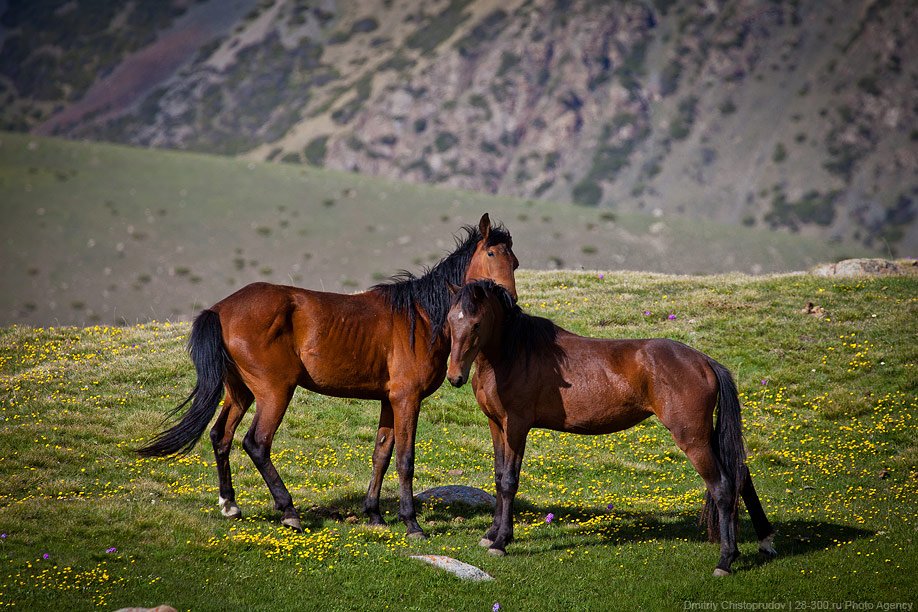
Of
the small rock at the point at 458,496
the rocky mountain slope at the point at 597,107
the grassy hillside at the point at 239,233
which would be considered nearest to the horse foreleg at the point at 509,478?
the small rock at the point at 458,496

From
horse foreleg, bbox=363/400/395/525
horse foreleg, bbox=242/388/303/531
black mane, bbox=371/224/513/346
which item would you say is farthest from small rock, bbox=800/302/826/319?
horse foreleg, bbox=242/388/303/531

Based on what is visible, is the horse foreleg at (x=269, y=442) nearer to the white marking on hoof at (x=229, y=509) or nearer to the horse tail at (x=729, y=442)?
the white marking on hoof at (x=229, y=509)

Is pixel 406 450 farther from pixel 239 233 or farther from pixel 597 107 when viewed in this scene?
pixel 597 107

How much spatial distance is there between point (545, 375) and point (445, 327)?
148 cm

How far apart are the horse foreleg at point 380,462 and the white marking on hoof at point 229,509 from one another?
1.63 meters

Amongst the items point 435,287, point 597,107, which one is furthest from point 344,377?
Result: point 597,107

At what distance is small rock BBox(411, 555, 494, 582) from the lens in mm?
10461

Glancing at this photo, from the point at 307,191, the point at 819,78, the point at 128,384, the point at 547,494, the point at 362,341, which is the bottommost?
the point at 547,494

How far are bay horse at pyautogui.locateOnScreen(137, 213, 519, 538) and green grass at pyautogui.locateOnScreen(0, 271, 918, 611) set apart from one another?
0.83 meters

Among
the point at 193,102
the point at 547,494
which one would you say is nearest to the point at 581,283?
the point at 547,494

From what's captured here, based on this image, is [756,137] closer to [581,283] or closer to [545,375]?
[581,283]

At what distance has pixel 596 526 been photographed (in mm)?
12719

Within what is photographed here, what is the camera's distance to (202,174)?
87.0m

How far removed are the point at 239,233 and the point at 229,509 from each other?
66076mm
